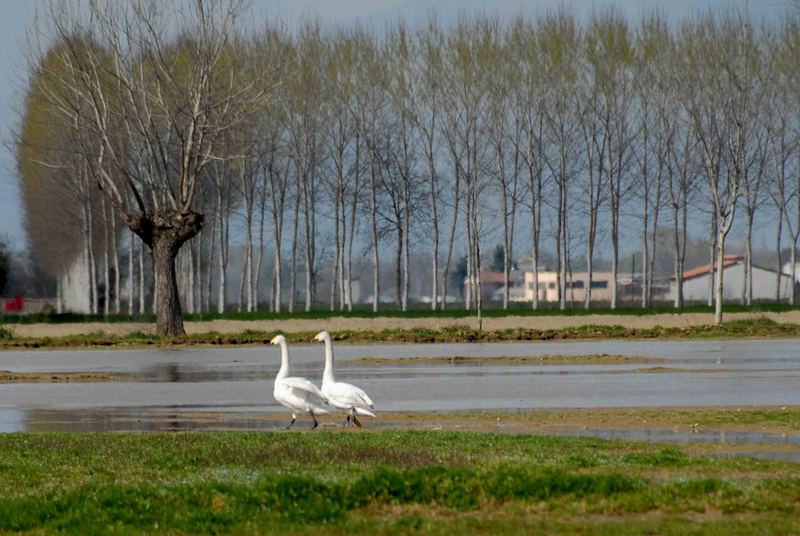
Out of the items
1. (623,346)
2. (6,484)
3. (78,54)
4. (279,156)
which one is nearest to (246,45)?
(279,156)

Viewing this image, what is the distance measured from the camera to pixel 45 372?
118ft

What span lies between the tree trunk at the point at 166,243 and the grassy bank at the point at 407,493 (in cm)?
3642

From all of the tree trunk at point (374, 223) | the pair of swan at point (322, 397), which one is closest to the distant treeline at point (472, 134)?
the tree trunk at point (374, 223)

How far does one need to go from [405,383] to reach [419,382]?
39 centimetres

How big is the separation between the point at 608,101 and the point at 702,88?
13.9 meters

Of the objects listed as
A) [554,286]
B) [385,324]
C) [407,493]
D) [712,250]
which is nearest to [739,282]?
[712,250]

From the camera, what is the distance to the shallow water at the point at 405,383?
77.7 ft

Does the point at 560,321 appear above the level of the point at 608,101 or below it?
below

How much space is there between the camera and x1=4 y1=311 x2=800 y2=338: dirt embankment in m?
57.8

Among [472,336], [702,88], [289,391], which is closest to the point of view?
[289,391]

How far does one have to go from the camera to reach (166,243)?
171 feet

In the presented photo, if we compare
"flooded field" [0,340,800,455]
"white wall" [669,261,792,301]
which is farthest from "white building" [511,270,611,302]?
"flooded field" [0,340,800,455]

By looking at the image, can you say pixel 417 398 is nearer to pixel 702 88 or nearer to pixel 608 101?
pixel 702 88

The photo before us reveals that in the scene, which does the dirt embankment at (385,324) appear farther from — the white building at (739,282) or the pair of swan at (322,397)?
the white building at (739,282)
